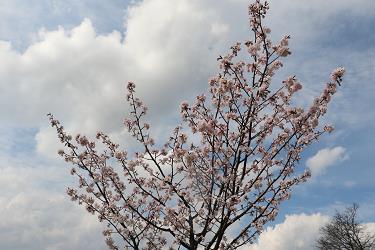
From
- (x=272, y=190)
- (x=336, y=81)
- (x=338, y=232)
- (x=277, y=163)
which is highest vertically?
(x=338, y=232)

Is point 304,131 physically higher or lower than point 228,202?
higher

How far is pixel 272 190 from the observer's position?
9430 mm

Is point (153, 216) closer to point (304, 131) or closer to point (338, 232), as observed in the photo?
point (304, 131)

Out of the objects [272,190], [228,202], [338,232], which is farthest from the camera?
[338,232]

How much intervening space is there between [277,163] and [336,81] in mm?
2248

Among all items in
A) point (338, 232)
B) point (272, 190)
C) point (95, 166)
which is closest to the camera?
point (272, 190)

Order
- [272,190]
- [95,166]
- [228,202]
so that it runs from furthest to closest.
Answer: [95,166] < [272,190] < [228,202]

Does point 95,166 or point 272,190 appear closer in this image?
point 272,190

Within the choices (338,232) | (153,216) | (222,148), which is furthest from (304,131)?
(338,232)

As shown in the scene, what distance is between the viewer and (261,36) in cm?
945

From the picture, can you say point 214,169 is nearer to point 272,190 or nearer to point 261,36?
point 272,190

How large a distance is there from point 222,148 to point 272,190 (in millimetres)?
1399

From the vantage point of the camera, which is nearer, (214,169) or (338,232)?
(214,169)

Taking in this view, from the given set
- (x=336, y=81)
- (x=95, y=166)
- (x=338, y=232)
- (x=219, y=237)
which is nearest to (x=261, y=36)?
(x=336, y=81)
